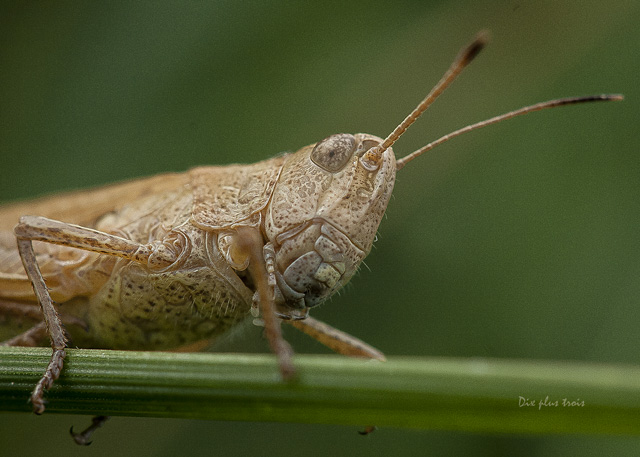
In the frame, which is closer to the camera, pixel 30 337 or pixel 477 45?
pixel 477 45

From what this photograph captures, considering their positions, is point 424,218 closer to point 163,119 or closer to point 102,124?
point 163,119

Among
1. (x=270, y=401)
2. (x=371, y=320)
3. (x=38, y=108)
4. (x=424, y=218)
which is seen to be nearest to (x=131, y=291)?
(x=270, y=401)

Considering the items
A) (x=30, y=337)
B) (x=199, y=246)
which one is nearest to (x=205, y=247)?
(x=199, y=246)

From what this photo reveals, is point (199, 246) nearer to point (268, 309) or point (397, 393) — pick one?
point (268, 309)

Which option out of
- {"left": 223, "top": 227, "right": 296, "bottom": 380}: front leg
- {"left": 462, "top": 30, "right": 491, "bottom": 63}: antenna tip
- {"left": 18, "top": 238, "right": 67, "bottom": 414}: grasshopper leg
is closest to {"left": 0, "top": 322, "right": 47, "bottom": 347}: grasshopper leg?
{"left": 18, "top": 238, "right": 67, "bottom": 414}: grasshopper leg

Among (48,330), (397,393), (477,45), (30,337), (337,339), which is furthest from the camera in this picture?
(337,339)

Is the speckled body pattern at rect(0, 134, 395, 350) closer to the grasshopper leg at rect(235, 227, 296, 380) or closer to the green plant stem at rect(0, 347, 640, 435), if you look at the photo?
the grasshopper leg at rect(235, 227, 296, 380)

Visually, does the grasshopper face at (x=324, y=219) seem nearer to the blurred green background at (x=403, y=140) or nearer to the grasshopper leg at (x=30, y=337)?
the blurred green background at (x=403, y=140)
